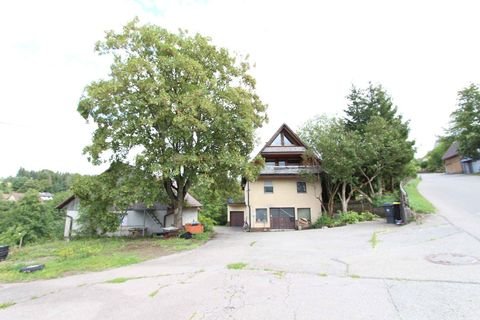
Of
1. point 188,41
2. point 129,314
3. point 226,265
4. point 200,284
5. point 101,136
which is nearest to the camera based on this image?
point 129,314

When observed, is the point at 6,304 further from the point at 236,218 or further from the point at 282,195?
the point at 236,218

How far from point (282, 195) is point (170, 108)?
13744 mm

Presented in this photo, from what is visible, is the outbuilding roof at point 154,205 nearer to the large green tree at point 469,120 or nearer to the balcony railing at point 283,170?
the balcony railing at point 283,170

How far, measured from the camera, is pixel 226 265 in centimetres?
834

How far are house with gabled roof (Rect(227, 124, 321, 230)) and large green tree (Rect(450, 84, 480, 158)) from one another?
23.6 m

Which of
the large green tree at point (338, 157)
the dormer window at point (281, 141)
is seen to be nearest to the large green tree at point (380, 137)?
the large green tree at point (338, 157)

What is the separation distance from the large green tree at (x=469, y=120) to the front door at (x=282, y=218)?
25.8 m

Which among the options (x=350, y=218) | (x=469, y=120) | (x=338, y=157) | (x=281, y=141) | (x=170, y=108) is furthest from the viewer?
(x=469, y=120)

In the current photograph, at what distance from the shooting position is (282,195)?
24688 mm

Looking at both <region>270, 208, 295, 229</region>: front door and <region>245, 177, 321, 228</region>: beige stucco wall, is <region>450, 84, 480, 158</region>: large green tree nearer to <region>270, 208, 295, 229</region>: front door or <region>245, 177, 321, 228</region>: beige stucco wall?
<region>245, 177, 321, 228</region>: beige stucco wall

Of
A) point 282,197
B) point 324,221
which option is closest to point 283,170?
point 282,197

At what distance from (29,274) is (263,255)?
746 cm

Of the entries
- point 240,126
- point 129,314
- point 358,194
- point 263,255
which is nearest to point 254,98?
point 240,126

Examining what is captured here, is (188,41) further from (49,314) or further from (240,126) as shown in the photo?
(49,314)
